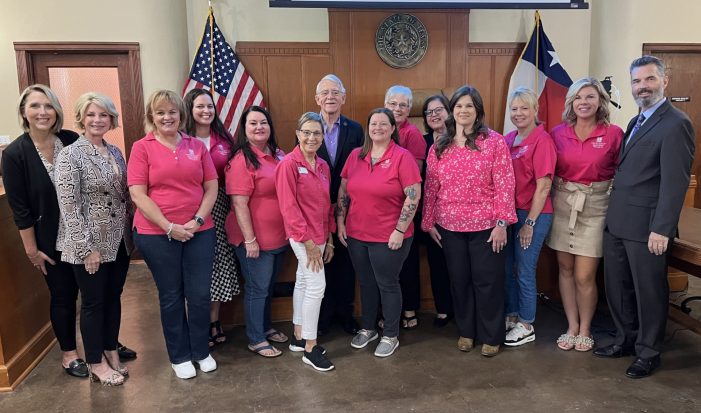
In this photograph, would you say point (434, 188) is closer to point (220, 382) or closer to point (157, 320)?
point (220, 382)

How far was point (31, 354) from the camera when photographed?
2.89 meters

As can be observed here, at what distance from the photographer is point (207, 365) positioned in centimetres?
276

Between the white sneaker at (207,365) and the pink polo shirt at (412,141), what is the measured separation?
170 centimetres

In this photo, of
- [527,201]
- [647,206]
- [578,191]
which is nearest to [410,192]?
[527,201]

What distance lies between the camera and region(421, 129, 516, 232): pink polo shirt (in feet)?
8.71

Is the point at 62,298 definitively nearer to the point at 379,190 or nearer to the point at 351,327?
the point at 351,327

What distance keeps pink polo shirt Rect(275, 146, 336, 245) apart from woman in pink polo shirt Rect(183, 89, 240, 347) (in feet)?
1.35

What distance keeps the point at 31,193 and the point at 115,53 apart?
2.73 metres

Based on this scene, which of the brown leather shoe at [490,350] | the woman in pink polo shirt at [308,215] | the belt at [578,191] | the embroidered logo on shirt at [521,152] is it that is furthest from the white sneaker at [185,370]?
the belt at [578,191]

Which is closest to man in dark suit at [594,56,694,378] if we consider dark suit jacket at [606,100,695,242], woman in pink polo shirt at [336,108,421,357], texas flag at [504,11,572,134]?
dark suit jacket at [606,100,695,242]

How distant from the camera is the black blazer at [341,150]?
10.0 feet

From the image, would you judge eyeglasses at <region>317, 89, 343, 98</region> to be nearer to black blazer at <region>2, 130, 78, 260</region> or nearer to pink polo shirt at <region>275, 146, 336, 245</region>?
pink polo shirt at <region>275, 146, 336, 245</region>

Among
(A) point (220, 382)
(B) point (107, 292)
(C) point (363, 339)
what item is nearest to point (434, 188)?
(C) point (363, 339)

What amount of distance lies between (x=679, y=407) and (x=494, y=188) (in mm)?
1339
